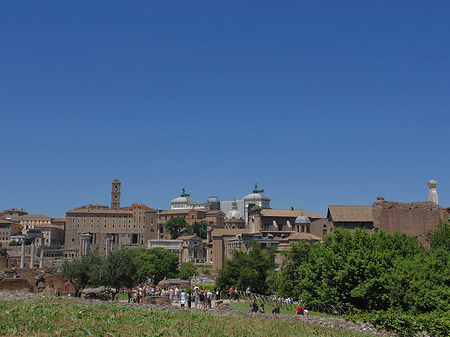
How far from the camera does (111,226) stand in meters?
135

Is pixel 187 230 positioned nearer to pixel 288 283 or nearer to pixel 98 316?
pixel 288 283

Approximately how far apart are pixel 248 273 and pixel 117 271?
12.5m

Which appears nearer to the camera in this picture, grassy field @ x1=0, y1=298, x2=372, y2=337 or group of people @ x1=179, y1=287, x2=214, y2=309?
grassy field @ x1=0, y1=298, x2=372, y2=337

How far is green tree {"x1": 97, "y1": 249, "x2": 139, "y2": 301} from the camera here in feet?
123

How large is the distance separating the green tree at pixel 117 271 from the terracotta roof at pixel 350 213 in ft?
111

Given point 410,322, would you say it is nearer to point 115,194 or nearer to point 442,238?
point 442,238

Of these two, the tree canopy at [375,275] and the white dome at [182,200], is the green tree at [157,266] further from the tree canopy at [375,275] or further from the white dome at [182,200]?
the white dome at [182,200]

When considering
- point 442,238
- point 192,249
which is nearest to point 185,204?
point 192,249

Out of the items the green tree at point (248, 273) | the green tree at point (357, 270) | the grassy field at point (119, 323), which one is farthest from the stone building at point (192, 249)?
the grassy field at point (119, 323)

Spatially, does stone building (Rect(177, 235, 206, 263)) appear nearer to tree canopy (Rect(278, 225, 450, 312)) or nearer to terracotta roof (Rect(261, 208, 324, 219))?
terracotta roof (Rect(261, 208, 324, 219))

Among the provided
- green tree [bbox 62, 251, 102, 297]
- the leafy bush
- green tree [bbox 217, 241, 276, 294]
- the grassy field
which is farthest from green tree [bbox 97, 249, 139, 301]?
the leafy bush

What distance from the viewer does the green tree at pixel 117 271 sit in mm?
37500

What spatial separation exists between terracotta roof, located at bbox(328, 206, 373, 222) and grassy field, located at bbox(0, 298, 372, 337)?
1710 inches

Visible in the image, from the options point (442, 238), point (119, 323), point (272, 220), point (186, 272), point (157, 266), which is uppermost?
point (272, 220)
